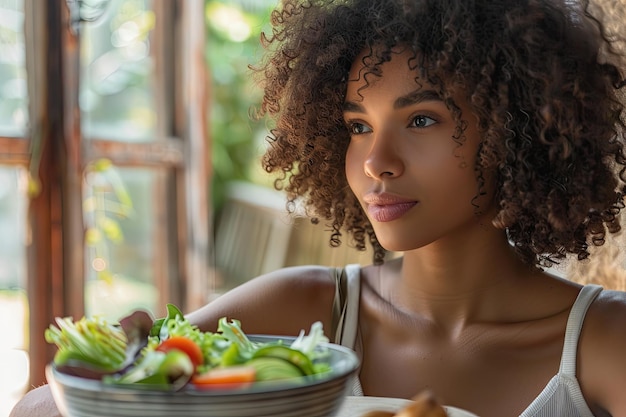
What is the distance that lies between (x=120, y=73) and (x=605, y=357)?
3.02 metres

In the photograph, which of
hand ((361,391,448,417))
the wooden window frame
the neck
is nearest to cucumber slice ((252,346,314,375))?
hand ((361,391,448,417))

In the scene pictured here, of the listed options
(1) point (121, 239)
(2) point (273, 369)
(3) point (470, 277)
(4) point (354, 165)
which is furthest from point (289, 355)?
(1) point (121, 239)

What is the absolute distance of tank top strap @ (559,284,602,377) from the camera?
153 cm

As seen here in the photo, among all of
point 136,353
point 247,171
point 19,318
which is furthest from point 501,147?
point 247,171

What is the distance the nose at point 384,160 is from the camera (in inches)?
57.1

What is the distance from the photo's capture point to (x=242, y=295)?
1.75 m

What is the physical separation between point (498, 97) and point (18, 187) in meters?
2.20

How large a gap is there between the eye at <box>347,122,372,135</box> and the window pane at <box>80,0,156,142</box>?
2.32 metres

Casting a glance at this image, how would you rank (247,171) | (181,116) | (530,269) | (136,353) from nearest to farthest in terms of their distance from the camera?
(136,353) → (530,269) → (181,116) → (247,171)

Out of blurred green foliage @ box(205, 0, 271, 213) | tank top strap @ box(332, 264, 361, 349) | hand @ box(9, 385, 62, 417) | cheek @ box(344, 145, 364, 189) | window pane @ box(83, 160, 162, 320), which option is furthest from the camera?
blurred green foliage @ box(205, 0, 271, 213)

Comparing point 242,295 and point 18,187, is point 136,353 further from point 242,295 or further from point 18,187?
point 18,187

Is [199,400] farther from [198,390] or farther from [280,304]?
[280,304]

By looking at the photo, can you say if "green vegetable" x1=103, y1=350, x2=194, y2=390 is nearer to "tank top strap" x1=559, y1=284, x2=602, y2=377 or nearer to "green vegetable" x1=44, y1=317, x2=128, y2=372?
"green vegetable" x1=44, y1=317, x2=128, y2=372

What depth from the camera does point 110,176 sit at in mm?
3900
